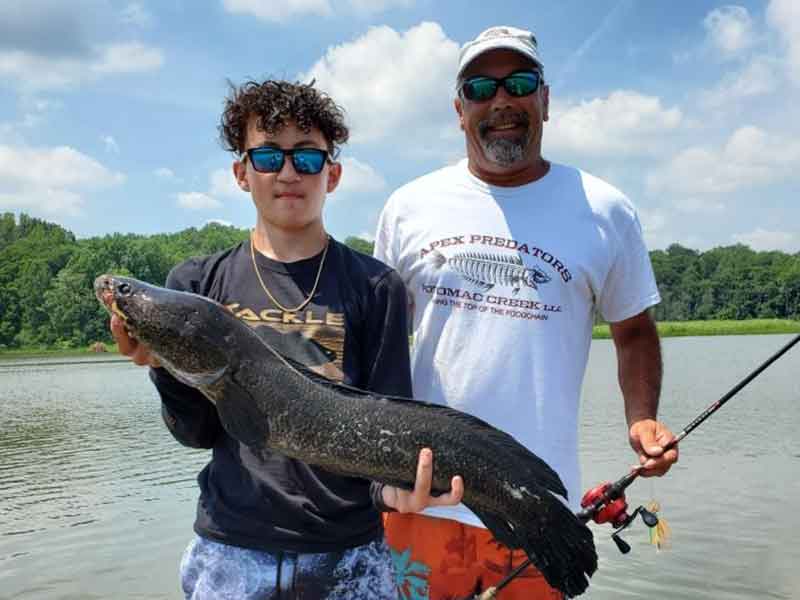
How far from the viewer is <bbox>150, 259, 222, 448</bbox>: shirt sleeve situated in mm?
2961

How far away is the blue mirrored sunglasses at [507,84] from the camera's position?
3.77 meters

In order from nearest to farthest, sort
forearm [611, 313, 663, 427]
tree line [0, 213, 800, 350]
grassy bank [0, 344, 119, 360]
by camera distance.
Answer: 1. forearm [611, 313, 663, 427]
2. grassy bank [0, 344, 119, 360]
3. tree line [0, 213, 800, 350]

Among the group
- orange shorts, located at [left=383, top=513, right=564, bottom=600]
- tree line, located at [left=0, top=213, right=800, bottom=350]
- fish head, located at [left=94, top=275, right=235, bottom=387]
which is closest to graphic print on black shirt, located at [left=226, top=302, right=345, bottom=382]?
fish head, located at [left=94, top=275, right=235, bottom=387]

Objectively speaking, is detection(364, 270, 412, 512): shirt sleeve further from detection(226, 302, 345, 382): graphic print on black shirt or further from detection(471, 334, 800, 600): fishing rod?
detection(471, 334, 800, 600): fishing rod

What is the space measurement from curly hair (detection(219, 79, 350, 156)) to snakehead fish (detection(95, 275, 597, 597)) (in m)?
0.93

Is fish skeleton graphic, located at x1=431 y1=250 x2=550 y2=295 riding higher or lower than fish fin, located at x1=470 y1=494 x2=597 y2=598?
higher

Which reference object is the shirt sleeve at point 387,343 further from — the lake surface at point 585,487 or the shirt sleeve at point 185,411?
the lake surface at point 585,487

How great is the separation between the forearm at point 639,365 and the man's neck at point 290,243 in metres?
1.75

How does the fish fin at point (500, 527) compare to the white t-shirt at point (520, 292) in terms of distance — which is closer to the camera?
the fish fin at point (500, 527)

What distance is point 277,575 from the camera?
2.79m

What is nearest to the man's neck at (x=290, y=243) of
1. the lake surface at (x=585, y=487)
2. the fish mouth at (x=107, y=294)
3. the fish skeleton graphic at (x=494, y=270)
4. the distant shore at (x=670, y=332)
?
the fish mouth at (x=107, y=294)

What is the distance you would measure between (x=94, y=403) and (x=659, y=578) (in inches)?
909

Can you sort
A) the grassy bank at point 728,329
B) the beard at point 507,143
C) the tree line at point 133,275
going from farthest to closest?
1. the grassy bank at point 728,329
2. the tree line at point 133,275
3. the beard at point 507,143

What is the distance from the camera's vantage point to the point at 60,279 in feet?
243
